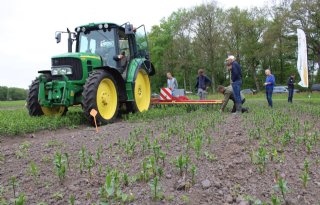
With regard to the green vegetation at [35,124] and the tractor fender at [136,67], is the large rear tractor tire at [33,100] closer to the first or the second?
the green vegetation at [35,124]

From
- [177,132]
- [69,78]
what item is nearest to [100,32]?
[69,78]

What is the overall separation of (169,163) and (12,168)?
→ 199 cm

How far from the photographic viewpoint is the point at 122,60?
975 cm

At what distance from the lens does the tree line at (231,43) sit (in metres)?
34.4

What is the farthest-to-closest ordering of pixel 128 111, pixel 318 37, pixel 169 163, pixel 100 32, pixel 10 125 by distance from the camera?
pixel 318 37 < pixel 128 111 < pixel 100 32 < pixel 10 125 < pixel 169 163

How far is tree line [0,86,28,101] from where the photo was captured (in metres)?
43.6

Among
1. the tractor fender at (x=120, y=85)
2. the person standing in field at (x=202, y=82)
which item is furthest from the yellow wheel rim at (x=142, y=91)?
the person standing in field at (x=202, y=82)

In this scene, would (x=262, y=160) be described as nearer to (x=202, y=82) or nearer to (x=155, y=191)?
(x=155, y=191)

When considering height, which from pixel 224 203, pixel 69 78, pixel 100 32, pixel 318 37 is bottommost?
pixel 224 203

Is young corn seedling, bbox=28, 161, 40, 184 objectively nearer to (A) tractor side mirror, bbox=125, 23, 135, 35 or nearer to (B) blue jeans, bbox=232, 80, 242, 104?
(A) tractor side mirror, bbox=125, 23, 135, 35

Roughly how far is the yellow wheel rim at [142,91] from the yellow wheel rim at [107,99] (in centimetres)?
123

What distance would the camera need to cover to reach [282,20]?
106 ft

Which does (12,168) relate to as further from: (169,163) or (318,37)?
(318,37)

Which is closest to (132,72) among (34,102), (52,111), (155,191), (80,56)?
(80,56)
